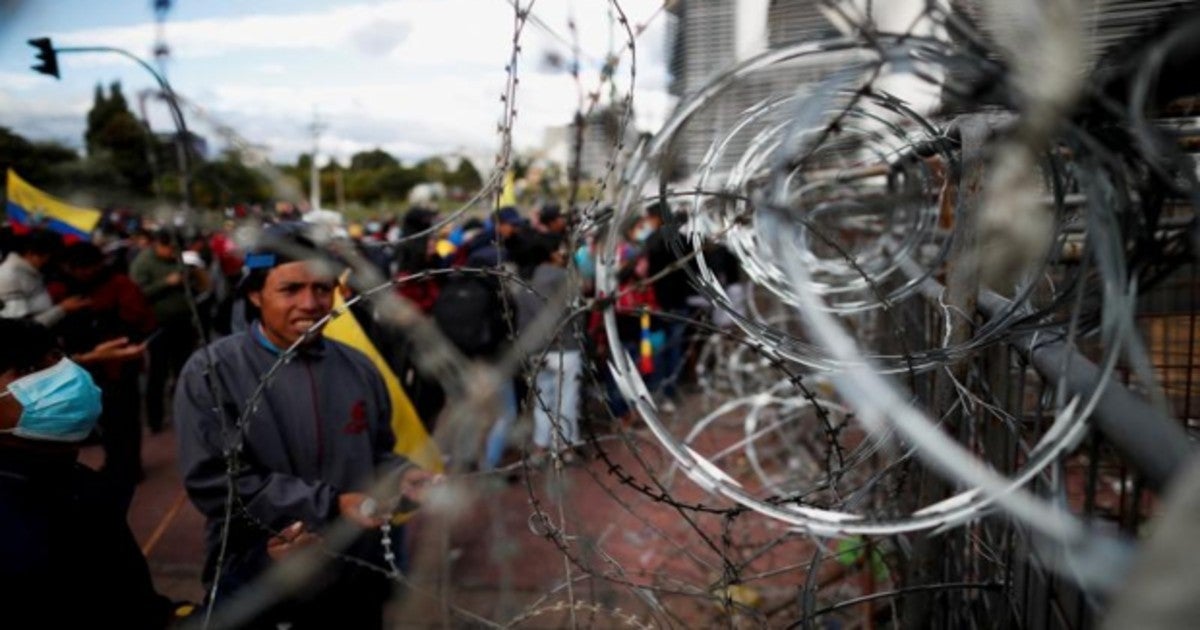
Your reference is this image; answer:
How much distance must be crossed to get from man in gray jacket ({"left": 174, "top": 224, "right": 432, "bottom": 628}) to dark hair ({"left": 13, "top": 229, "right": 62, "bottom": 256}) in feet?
12.8

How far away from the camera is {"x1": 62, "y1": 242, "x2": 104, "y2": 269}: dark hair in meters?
5.89

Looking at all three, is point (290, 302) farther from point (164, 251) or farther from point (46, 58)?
point (164, 251)

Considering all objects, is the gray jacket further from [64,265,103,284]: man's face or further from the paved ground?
[64,265,103,284]: man's face

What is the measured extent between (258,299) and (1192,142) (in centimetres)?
281

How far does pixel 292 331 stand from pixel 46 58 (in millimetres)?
1277

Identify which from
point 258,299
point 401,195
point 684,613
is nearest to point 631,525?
point 684,613

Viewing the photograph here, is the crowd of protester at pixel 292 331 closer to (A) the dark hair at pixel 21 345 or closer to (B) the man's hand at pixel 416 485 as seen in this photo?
(A) the dark hair at pixel 21 345

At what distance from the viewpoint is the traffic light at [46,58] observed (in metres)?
1.62

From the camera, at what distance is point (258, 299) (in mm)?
2893

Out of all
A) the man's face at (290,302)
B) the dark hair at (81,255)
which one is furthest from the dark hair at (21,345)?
the dark hair at (81,255)

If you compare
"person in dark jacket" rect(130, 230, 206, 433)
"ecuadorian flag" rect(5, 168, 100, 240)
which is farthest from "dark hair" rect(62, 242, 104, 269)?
"ecuadorian flag" rect(5, 168, 100, 240)

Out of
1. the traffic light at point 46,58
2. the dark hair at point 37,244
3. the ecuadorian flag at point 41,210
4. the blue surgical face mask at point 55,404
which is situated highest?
the traffic light at point 46,58

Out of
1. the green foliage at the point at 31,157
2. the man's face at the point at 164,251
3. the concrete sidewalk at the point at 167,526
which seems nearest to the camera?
the green foliage at the point at 31,157

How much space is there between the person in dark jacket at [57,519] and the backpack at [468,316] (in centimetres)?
369
